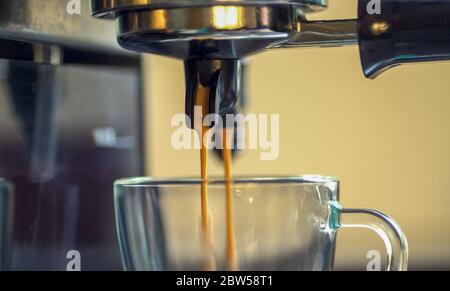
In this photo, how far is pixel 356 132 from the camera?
83cm

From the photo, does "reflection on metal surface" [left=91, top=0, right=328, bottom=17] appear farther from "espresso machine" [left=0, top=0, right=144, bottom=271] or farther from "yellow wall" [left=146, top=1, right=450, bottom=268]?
"yellow wall" [left=146, top=1, right=450, bottom=268]

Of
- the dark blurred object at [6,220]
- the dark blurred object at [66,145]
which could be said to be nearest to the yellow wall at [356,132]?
the dark blurred object at [66,145]

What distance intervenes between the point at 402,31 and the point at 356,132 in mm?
442

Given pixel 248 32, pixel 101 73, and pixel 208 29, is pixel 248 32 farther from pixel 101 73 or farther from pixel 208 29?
pixel 101 73

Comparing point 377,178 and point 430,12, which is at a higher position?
point 430,12

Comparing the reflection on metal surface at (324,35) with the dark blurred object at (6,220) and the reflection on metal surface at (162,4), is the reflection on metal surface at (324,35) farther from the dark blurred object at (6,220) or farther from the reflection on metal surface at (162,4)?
the dark blurred object at (6,220)

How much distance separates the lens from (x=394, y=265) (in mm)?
426

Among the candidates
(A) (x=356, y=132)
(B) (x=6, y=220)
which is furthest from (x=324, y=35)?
(A) (x=356, y=132)

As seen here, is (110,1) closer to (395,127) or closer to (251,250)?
(251,250)

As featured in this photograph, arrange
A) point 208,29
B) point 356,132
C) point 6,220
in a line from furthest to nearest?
point 356,132 → point 6,220 → point 208,29

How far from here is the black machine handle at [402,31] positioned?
1.26 feet

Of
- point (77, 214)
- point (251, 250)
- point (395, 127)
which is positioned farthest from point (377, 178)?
point (251, 250)

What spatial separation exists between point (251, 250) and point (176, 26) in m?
0.10

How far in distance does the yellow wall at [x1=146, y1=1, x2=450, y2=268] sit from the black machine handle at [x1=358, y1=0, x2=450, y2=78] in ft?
1.15
